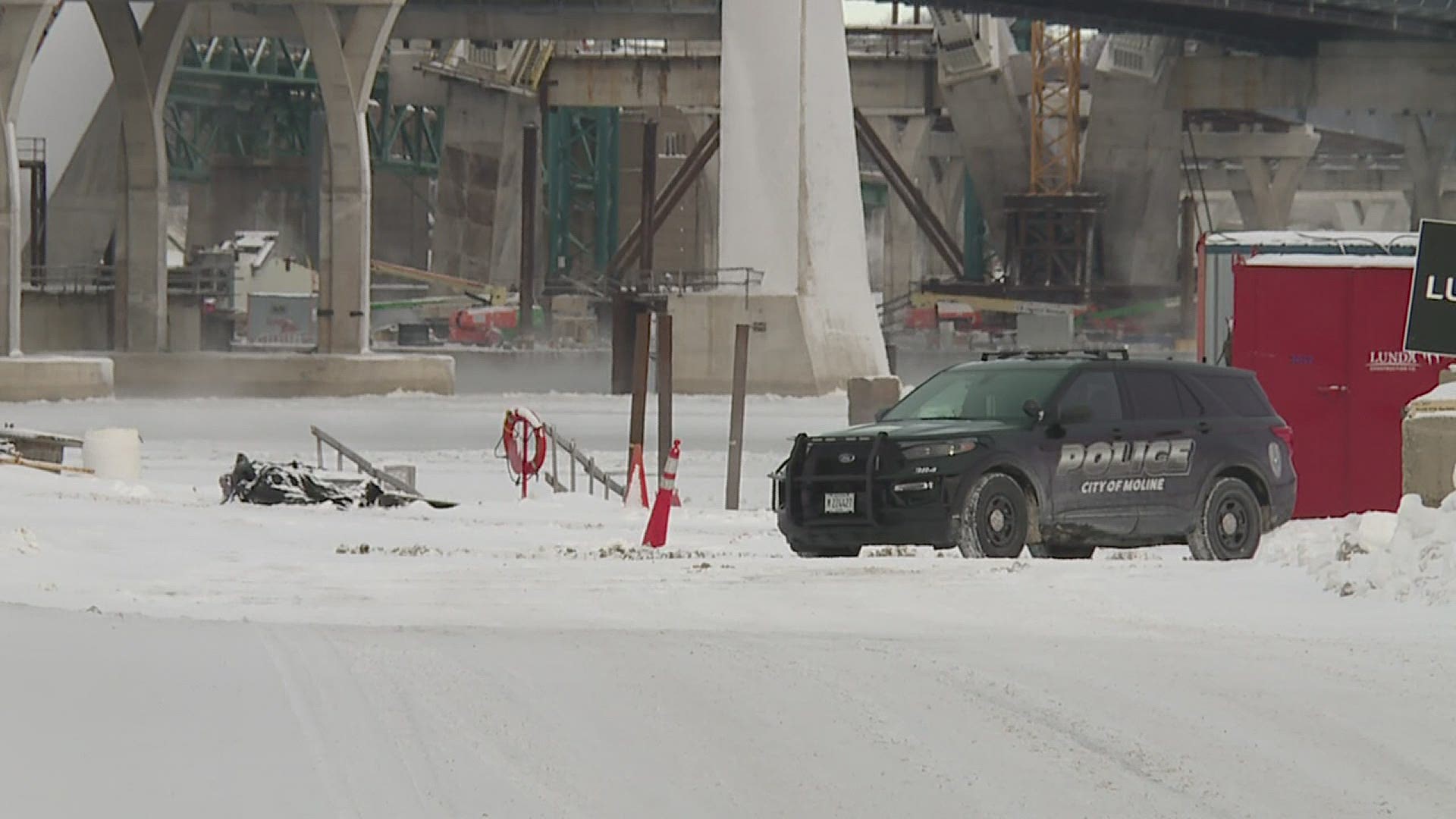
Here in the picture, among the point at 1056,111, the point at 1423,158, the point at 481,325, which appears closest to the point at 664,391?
the point at 1423,158

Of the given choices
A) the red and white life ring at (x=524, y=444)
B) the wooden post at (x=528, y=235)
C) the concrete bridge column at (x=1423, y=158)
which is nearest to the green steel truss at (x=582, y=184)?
the wooden post at (x=528, y=235)

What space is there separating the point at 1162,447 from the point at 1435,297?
14.8ft

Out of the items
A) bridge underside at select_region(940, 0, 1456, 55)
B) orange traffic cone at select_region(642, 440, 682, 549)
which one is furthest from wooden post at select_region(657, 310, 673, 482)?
bridge underside at select_region(940, 0, 1456, 55)

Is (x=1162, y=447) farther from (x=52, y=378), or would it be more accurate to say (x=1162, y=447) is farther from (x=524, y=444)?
(x=52, y=378)

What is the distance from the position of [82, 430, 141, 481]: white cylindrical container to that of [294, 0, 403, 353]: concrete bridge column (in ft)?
100

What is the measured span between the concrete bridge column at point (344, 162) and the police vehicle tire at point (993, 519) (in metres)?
45.3

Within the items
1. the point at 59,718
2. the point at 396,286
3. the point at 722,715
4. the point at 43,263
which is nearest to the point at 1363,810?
the point at 722,715

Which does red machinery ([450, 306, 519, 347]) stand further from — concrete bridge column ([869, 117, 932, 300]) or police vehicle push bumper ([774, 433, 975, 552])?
police vehicle push bumper ([774, 433, 975, 552])

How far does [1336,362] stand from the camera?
23.0 m

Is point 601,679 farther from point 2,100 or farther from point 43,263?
point 43,263

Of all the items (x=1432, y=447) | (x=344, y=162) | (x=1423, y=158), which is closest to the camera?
(x=1432, y=447)

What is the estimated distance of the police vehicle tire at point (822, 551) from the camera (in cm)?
1875

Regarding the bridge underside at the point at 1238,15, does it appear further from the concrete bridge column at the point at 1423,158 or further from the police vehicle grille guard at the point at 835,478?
the police vehicle grille guard at the point at 835,478

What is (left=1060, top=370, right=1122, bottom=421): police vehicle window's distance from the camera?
18.8 m
